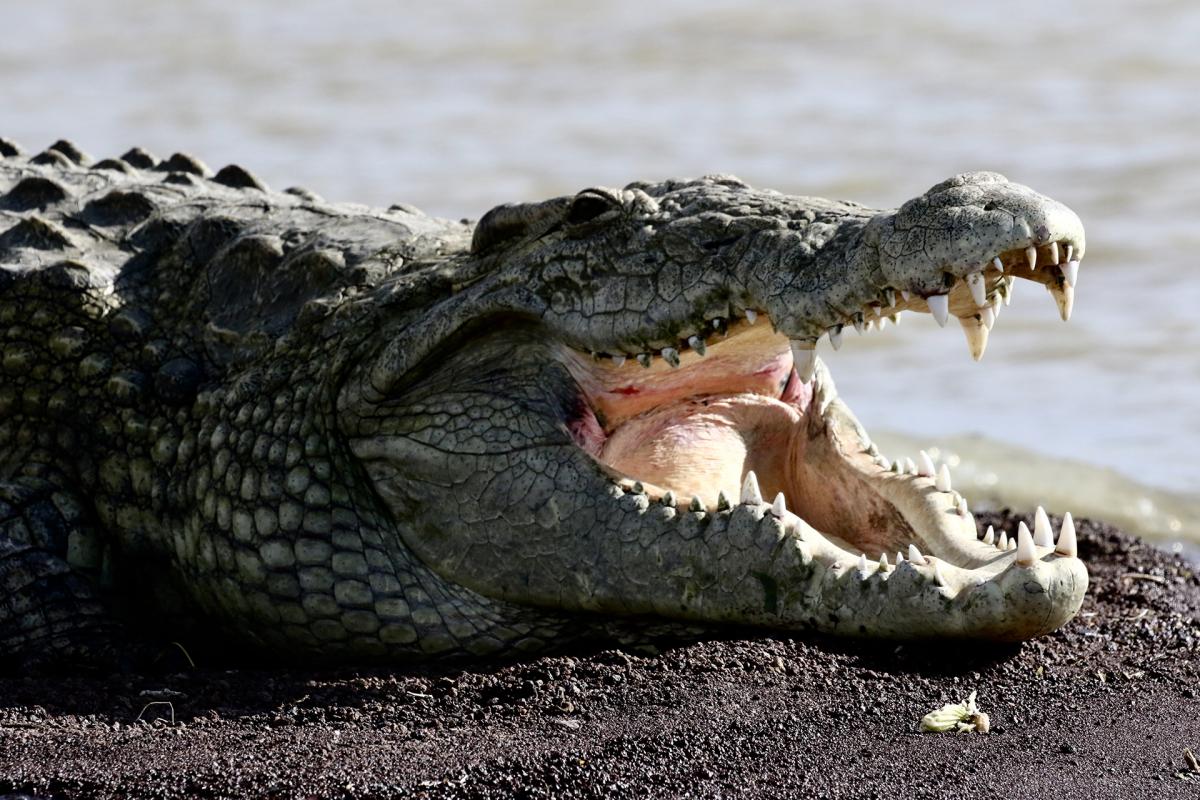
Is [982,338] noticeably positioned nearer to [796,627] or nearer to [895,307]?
[895,307]

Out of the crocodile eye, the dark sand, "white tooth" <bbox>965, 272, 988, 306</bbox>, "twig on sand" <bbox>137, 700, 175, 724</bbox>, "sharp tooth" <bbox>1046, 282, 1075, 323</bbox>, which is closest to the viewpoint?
the dark sand

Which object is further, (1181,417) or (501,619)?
(1181,417)

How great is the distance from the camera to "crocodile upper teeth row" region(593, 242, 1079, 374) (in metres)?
3.92

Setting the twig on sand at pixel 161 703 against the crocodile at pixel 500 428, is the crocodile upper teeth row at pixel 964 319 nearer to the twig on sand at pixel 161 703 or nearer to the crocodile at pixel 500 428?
the crocodile at pixel 500 428

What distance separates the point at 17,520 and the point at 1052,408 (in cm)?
491

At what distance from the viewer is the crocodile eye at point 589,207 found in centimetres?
457

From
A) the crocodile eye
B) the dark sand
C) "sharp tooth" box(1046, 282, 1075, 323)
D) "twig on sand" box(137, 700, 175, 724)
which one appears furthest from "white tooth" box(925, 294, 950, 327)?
"twig on sand" box(137, 700, 175, 724)

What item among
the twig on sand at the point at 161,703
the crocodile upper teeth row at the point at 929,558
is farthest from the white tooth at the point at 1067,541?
the twig on sand at the point at 161,703

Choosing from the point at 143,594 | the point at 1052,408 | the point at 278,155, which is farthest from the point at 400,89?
the point at 143,594

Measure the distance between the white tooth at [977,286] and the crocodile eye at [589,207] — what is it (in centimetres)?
108

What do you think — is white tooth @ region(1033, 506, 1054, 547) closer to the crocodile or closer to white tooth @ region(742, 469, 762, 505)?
the crocodile

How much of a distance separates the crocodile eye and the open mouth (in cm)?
36

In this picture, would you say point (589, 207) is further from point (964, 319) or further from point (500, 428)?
point (964, 319)

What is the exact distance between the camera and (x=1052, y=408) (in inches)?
314
